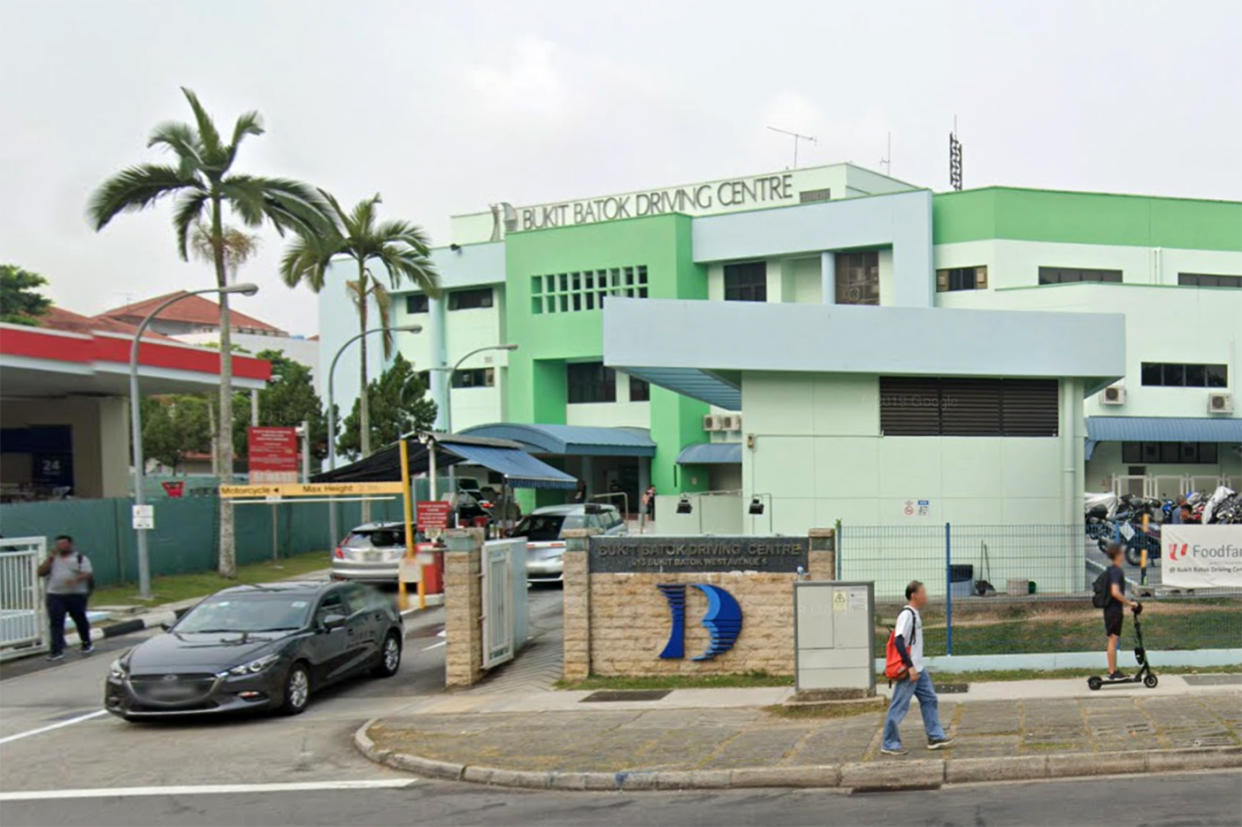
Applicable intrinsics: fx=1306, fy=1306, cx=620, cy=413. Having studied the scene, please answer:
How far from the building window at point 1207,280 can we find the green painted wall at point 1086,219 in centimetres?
124

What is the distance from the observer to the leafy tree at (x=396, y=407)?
50.7 m

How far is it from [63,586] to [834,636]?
12188mm

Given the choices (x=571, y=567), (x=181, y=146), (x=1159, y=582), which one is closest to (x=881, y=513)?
(x=1159, y=582)

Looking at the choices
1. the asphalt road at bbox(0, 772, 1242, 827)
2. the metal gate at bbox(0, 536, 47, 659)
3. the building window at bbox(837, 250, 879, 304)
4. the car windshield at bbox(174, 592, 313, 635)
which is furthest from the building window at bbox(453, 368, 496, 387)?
the asphalt road at bbox(0, 772, 1242, 827)

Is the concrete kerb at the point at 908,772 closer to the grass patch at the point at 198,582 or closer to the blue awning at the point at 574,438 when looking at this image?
Answer: the grass patch at the point at 198,582

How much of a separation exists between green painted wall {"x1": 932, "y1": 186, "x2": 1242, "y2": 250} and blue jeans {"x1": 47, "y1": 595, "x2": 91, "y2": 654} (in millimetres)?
41895

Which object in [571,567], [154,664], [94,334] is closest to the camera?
[154,664]

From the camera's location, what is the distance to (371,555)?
26.7 meters

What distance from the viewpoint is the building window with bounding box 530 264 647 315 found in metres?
59.1

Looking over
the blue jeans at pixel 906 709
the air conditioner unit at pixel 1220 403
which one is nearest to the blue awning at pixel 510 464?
the blue jeans at pixel 906 709

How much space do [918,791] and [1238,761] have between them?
2.68 m

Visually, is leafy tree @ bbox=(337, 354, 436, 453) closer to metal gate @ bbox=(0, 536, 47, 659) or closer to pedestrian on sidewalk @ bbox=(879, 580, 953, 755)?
metal gate @ bbox=(0, 536, 47, 659)

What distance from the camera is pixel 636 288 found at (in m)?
59.0

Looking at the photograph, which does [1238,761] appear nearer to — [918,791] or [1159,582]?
[918,791]
